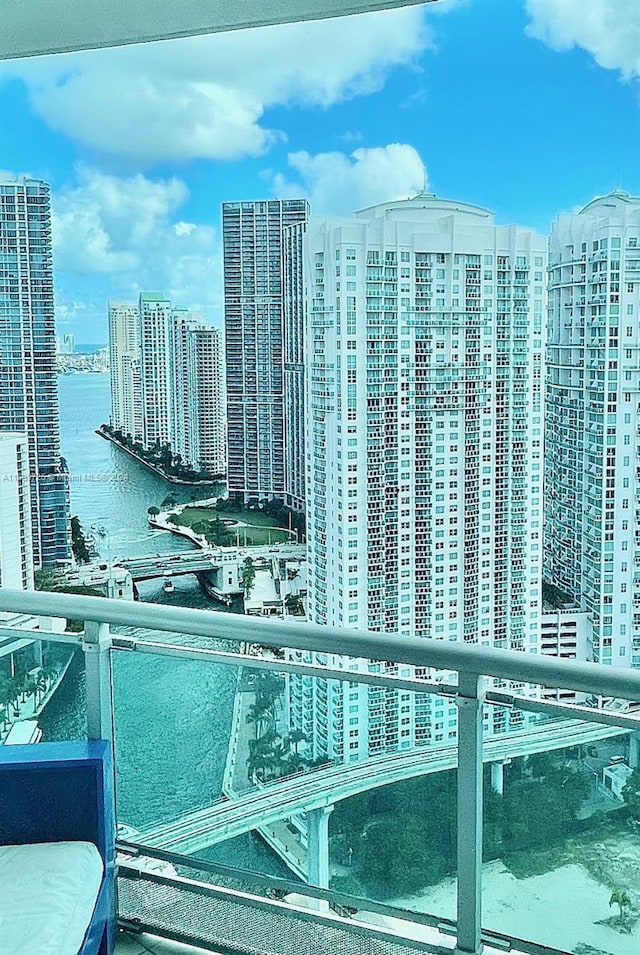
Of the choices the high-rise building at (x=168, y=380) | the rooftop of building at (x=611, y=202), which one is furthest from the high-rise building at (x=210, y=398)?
the rooftop of building at (x=611, y=202)

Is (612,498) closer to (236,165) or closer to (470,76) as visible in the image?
(470,76)

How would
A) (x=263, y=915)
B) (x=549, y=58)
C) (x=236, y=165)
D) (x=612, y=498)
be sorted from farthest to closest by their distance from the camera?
(x=236, y=165), (x=549, y=58), (x=612, y=498), (x=263, y=915)

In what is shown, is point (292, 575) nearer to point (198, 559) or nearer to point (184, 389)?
point (198, 559)

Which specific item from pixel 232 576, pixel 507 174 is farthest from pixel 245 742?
pixel 507 174

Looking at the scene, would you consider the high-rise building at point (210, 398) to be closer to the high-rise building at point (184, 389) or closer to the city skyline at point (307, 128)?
the high-rise building at point (184, 389)

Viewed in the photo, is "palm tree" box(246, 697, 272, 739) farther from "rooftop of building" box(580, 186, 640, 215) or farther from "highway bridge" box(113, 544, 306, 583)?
"rooftop of building" box(580, 186, 640, 215)

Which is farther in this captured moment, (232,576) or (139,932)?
(232,576)

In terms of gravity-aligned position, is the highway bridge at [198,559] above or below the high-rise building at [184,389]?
below

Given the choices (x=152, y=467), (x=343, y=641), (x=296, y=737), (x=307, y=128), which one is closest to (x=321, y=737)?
(x=296, y=737)
